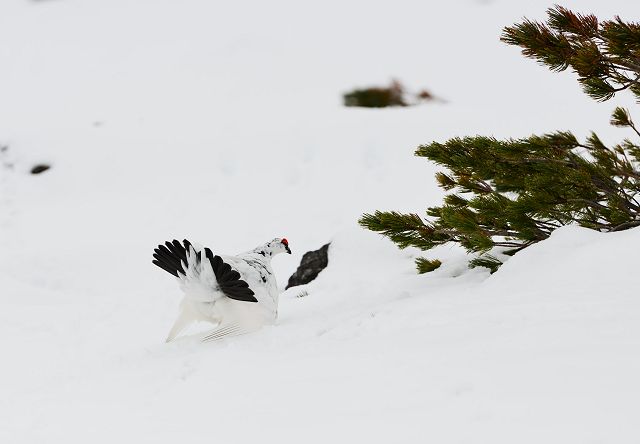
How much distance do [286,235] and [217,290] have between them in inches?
226

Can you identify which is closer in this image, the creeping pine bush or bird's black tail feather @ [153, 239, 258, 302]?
the creeping pine bush

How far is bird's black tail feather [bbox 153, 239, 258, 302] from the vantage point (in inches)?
195

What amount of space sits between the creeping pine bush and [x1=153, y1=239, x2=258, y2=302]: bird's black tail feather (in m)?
1.18

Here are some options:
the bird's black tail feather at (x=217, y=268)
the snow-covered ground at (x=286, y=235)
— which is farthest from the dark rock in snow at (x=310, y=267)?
the bird's black tail feather at (x=217, y=268)

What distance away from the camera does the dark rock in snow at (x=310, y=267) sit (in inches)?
328

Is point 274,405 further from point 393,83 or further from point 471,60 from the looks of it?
point 471,60

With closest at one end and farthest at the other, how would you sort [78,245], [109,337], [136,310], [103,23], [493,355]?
1. [493,355]
2. [109,337]
3. [136,310]
4. [78,245]
5. [103,23]

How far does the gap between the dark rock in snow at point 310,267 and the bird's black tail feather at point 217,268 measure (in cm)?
327

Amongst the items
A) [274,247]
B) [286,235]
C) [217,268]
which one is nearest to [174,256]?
[217,268]

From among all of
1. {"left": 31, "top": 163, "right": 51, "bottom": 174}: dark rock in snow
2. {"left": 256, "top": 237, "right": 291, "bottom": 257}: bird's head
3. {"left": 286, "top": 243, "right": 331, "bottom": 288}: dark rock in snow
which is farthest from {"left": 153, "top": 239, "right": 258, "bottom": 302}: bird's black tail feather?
{"left": 31, "top": 163, "right": 51, "bottom": 174}: dark rock in snow

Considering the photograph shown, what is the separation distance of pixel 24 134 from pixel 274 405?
10981 mm

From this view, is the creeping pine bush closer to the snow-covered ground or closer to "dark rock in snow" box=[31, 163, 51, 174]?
the snow-covered ground

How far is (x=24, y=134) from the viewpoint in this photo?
12.7 metres

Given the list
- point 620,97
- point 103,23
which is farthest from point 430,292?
point 103,23
